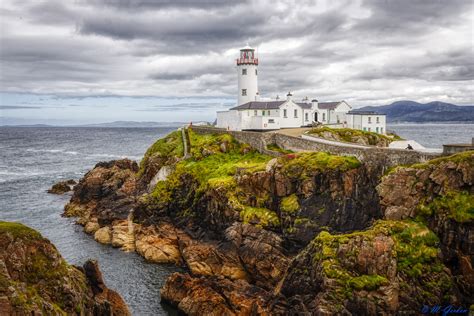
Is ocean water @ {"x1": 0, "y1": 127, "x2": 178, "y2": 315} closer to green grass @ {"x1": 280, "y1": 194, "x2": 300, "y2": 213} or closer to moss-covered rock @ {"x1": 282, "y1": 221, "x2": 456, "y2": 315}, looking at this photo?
moss-covered rock @ {"x1": 282, "y1": 221, "x2": 456, "y2": 315}

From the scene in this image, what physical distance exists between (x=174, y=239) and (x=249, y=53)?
40.0 metres

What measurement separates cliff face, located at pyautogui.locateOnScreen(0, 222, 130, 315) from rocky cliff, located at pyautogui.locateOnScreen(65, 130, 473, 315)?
14.3 metres

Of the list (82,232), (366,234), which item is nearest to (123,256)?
(82,232)

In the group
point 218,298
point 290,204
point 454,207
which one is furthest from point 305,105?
point 218,298

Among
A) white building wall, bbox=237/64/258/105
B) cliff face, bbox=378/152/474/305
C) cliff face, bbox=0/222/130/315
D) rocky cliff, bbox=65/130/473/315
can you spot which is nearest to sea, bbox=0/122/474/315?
rocky cliff, bbox=65/130/473/315

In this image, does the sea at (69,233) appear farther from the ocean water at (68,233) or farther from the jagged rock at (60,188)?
the jagged rock at (60,188)

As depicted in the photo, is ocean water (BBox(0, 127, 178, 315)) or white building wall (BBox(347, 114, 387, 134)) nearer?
ocean water (BBox(0, 127, 178, 315))

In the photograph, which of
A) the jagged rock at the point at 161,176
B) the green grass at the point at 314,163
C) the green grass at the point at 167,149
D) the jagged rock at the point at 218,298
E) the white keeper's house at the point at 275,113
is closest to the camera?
the jagged rock at the point at 218,298

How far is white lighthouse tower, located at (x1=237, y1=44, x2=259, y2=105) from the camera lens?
260ft

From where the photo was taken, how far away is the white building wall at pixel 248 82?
262 feet

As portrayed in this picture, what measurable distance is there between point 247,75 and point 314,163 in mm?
37211

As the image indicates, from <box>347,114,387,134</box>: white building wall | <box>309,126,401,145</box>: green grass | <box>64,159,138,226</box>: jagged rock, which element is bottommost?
<box>64,159,138,226</box>: jagged rock

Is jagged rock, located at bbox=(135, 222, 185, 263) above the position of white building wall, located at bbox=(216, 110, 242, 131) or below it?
below

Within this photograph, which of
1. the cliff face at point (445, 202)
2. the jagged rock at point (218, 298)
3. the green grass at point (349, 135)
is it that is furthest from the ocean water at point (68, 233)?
the green grass at point (349, 135)
